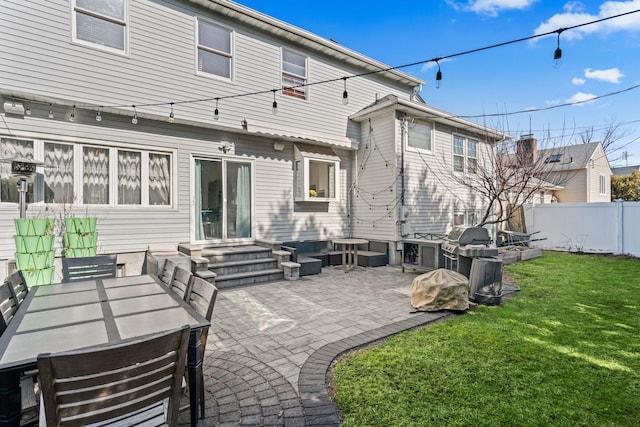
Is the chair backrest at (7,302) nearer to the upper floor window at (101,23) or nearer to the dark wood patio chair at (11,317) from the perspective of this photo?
the dark wood patio chair at (11,317)

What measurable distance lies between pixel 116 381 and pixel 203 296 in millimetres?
1171

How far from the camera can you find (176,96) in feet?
25.3

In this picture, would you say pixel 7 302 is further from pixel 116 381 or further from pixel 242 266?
pixel 242 266

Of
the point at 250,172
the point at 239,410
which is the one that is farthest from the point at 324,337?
the point at 250,172

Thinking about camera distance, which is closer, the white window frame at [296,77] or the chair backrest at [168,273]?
the chair backrest at [168,273]

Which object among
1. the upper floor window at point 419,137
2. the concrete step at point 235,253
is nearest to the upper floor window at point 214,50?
the concrete step at point 235,253

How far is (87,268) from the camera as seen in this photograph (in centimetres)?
446

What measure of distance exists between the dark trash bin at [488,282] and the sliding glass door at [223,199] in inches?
225

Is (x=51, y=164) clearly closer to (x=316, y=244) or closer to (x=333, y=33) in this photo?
(x=316, y=244)

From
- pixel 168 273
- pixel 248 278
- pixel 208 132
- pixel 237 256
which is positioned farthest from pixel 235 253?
pixel 168 273

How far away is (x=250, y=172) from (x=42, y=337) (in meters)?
7.24

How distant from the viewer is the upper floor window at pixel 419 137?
10320mm

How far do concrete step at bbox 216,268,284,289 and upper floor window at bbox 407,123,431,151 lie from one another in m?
5.80

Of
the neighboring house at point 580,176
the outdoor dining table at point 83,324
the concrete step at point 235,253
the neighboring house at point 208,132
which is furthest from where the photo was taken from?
the neighboring house at point 580,176
